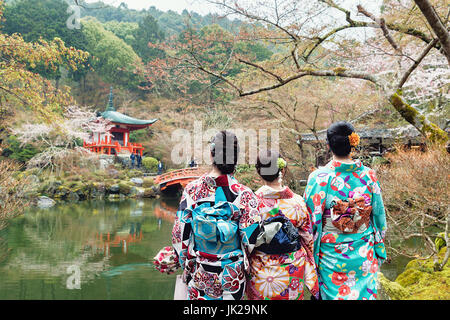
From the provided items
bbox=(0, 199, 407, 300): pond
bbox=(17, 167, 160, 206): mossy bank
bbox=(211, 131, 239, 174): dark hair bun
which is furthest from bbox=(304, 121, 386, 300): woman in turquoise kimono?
bbox=(17, 167, 160, 206): mossy bank

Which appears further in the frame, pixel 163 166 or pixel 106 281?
pixel 163 166

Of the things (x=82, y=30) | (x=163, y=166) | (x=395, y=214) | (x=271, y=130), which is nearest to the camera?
(x=395, y=214)

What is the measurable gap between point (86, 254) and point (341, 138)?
20.4 ft

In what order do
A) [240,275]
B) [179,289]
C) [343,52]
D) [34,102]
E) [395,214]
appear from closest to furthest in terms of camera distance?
1. [240,275]
2. [179,289]
3. [395,214]
4. [343,52]
5. [34,102]

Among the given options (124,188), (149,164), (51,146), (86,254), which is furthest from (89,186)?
(86,254)

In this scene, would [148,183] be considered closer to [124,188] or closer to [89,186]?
[124,188]

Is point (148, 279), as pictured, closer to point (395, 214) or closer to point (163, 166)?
point (395, 214)

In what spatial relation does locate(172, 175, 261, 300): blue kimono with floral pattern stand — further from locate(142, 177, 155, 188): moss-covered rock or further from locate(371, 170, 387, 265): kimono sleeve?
locate(142, 177, 155, 188): moss-covered rock

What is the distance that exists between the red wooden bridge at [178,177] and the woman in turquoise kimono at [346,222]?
13.9 meters

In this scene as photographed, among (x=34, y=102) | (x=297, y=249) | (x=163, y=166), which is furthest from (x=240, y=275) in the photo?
(x=163, y=166)

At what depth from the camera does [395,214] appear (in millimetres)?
4609

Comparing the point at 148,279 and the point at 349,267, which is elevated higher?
the point at 349,267

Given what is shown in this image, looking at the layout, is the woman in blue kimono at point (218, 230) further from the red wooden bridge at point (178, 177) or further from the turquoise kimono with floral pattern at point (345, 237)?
the red wooden bridge at point (178, 177)
